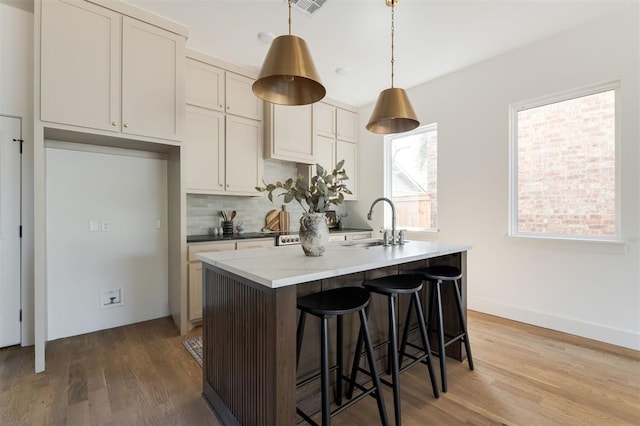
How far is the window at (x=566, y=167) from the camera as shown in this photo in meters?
2.66

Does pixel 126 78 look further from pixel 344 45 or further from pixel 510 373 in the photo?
pixel 510 373

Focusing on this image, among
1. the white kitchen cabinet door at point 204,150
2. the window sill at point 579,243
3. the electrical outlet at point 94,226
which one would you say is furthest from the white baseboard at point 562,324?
the electrical outlet at point 94,226

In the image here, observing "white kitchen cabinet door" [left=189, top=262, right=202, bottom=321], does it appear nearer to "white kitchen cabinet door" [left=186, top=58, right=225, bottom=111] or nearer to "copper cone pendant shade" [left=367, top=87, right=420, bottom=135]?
"white kitchen cabinet door" [left=186, top=58, right=225, bottom=111]

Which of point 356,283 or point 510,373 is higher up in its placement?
Result: point 356,283

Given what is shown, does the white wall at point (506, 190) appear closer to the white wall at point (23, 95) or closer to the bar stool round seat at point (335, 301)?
the bar stool round seat at point (335, 301)

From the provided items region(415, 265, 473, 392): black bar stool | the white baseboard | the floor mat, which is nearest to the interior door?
the floor mat

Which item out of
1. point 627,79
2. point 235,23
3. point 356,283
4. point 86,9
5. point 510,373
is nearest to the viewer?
point 356,283

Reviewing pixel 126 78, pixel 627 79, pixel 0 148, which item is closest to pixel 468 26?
pixel 627 79

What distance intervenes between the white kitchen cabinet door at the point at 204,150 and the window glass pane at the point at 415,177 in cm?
251

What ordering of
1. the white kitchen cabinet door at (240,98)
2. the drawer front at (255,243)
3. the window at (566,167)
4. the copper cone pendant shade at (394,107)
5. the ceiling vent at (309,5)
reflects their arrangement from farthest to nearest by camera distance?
1. the white kitchen cabinet door at (240,98)
2. the drawer front at (255,243)
3. the window at (566,167)
4. the ceiling vent at (309,5)
5. the copper cone pendant shade at (394,107)

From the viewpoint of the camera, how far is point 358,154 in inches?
193

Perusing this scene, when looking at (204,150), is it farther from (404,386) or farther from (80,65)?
(404,386)

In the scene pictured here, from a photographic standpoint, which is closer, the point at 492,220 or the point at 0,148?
the point at 0,148

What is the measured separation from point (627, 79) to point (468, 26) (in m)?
1.40
